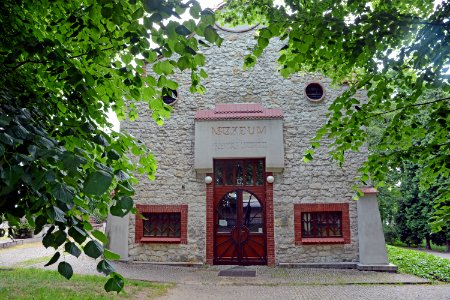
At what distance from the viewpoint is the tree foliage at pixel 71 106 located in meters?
1.49

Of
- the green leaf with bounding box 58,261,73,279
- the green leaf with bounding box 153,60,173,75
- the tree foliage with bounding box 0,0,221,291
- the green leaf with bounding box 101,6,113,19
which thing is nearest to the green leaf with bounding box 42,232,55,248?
the tree foliage with bounding box 0,0,221,291

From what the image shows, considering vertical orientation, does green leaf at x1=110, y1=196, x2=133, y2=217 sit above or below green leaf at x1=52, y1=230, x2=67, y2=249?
above

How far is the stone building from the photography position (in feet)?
34.8

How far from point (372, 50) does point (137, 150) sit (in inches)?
95.0

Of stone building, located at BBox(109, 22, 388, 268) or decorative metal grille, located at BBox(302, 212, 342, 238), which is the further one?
decorative metal grille, located at BBox(302, 212, 342, 238)

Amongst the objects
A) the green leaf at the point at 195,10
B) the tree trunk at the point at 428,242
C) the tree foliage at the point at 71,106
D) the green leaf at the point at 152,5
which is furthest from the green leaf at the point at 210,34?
the tree trunk at the point at 428,242

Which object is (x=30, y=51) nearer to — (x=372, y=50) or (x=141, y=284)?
(x=372, y=50)

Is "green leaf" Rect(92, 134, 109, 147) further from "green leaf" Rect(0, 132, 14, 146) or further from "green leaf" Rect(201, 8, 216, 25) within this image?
"green leaf" Rect(201, 8, 216, 25)

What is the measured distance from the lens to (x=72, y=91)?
9.12 ft

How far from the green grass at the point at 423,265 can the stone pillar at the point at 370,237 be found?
658 millimetres

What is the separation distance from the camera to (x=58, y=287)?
721 cm

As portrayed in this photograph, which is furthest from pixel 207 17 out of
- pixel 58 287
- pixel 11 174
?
pixel 58 287

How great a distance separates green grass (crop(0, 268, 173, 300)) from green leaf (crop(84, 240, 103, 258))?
220 inches

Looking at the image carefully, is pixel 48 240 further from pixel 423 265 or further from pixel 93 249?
pixel 423 265
